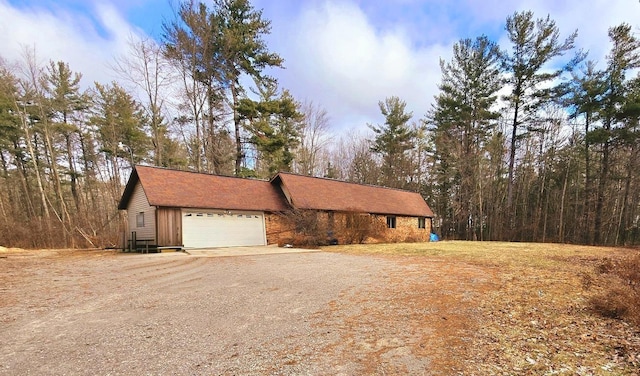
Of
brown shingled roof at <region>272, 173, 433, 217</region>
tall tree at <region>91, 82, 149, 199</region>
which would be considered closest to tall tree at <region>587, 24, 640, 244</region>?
brown shingled roof at <region>272, 173, 433, 217</region>

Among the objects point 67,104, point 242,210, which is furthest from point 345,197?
point 67,104

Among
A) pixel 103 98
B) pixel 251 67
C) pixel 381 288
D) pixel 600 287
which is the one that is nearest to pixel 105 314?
pixel 381 288

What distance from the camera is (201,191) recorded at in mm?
16109

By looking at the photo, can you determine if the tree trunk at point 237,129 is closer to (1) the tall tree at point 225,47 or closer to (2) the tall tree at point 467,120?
(1) the tall tree at point 225,47

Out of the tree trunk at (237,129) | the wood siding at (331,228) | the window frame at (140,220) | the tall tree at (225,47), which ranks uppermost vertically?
the tall tree at (225,47)

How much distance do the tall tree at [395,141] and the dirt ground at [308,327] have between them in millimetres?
25106

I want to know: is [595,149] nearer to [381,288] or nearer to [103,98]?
[381,288]

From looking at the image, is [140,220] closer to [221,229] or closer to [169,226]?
[169,226]

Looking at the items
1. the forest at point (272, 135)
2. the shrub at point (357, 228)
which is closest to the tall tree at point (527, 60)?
the forest at point (272, 135)

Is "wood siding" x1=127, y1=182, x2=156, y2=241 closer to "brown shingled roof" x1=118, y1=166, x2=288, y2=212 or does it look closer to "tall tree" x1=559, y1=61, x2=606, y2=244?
"brown shingled roof" x1=118, y1=166, x2=288, y2=212

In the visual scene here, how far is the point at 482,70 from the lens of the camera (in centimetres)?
2548

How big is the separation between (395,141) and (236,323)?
30.0 metres

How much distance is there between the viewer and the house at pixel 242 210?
14.7 metres

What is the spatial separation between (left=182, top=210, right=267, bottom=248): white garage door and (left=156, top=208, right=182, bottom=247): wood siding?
0.27m
